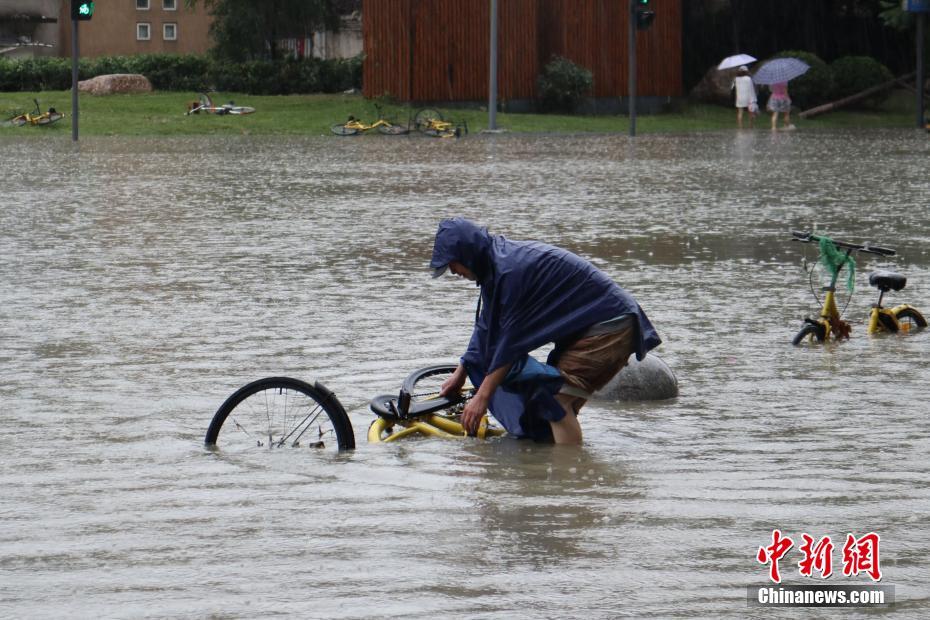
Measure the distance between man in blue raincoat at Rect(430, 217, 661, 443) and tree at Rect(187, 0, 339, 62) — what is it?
46289 mm

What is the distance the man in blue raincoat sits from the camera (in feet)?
24.5

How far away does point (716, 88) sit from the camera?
165ft

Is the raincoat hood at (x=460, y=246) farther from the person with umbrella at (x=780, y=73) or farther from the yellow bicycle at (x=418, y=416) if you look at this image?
the person with umbrella at (x=780, y=73)

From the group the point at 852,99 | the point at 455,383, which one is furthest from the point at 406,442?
the point at 852,99

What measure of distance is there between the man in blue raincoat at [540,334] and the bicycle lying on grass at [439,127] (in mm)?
29629

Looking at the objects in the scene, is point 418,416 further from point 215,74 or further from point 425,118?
point 215,74

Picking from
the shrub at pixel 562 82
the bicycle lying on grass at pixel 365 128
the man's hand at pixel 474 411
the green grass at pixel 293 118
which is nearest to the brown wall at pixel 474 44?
the shrub at pixel 562 82

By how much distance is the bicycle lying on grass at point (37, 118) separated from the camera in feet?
123

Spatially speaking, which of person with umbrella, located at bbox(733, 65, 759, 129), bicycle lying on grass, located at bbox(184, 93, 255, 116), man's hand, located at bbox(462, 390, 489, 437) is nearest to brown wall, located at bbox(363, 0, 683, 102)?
bicycle lying on grass, located at bbox(184, 93, 255, 116)

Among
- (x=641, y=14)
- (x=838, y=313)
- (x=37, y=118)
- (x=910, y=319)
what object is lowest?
(x=910, y=319)

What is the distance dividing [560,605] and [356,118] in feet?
119

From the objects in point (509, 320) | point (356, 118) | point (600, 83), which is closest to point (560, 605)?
point (509, 320)

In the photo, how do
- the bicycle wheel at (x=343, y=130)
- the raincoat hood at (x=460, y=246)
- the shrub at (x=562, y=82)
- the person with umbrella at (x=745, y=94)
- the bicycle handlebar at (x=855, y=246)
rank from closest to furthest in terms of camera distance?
the raincoat hood at (x=460, y=246) → the bicycle handlebar at (x=855, y=246) → the bicycle wheel at (x=343, y=130) → the person with umbrella at (x=745, y=94) → the shrub at (x=562, y=82)

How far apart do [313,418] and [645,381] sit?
2203 millimetres
